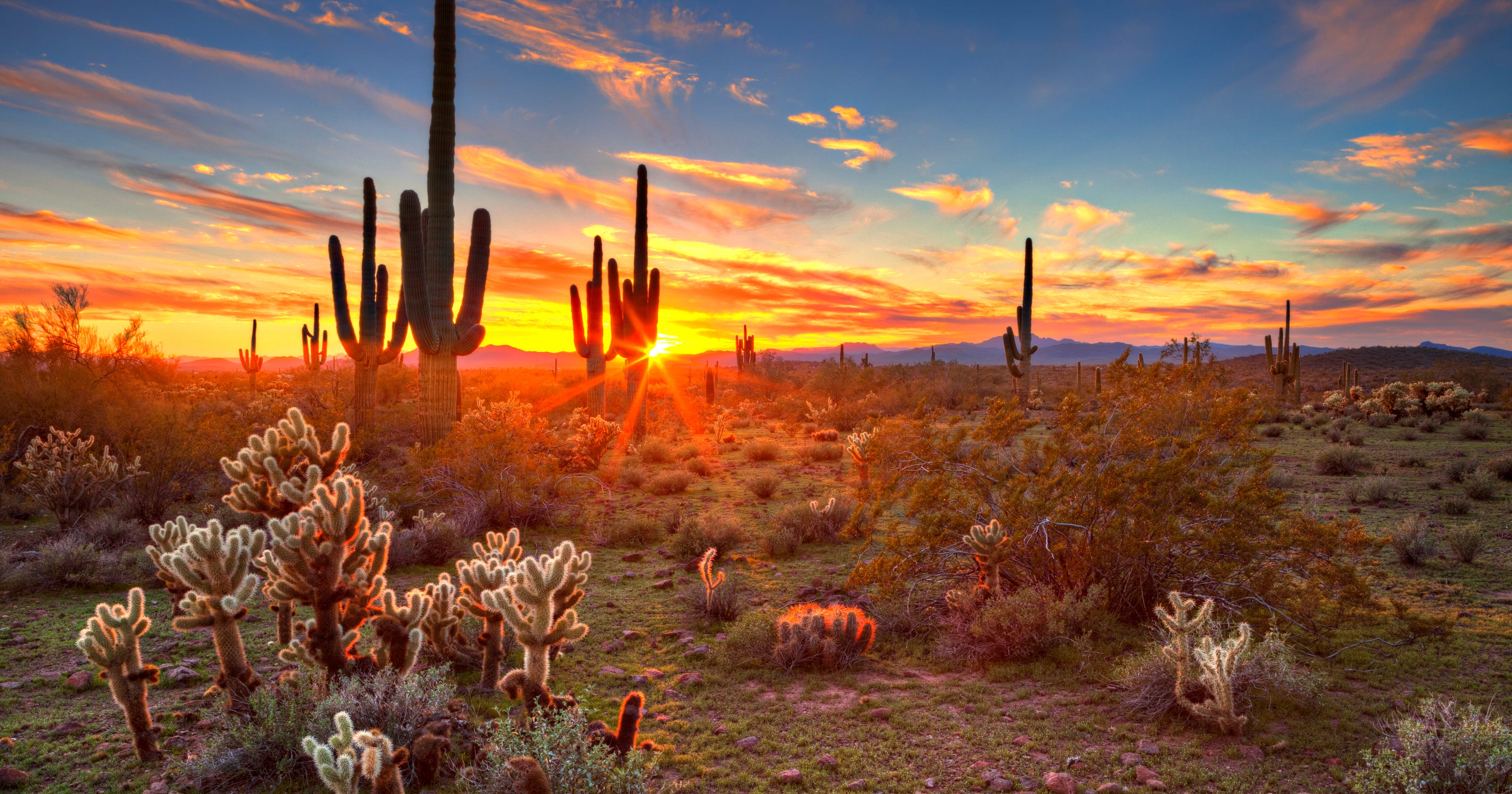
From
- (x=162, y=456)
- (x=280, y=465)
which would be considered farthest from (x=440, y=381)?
(x=280, y=465)

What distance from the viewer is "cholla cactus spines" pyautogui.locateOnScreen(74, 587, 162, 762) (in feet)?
13.6

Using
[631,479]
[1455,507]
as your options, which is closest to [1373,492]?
[1455,507]

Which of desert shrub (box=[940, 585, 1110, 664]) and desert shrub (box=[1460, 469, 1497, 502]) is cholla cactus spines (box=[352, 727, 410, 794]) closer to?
desert shrub (box=[940, 585, 1110, 664])

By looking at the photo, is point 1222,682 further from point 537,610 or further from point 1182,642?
point 537,610

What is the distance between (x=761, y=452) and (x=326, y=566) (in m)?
15.5

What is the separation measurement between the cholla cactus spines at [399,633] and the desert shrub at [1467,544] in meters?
12.0

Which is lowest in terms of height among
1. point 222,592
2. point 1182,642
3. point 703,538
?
point 703,538

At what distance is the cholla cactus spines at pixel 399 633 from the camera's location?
4.62 metres

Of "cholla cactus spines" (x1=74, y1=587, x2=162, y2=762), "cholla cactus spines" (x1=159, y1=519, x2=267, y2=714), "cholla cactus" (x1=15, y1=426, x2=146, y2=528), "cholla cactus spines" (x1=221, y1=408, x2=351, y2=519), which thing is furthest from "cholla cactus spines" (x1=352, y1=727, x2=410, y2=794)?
"cholla cactus" (x1=15, y1=426, x2=146, y2=528)

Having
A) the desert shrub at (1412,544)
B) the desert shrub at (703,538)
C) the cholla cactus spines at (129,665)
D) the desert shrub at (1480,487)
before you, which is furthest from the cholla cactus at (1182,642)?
the desert shrub at (1480,487)

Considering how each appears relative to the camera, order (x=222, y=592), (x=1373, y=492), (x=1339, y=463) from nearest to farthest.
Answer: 1. (x=222, y=592)
2. (x=1373, y=492)
3. (x=1339, y=463)

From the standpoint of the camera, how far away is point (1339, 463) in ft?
49.1

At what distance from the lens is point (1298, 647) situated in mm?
5898

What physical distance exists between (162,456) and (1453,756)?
1518cm
